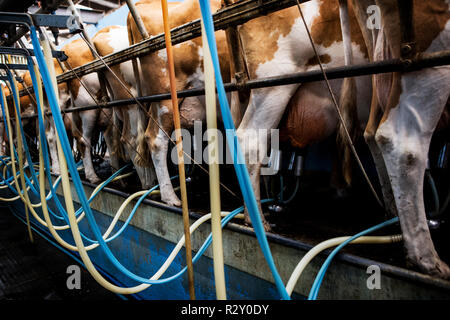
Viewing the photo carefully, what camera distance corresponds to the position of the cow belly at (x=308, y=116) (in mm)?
1438

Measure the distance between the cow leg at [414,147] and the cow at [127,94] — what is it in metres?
1.84

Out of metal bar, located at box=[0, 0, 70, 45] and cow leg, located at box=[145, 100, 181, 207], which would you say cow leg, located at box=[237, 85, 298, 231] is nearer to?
cow leg, located at box=[145, 100, 181, 207]

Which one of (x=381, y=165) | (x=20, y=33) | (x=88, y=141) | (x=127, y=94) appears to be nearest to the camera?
(x=381, y=165)

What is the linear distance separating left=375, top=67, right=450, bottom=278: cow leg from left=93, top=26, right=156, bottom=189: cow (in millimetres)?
1844

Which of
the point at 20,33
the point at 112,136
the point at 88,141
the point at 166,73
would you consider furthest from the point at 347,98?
the point at 88,141

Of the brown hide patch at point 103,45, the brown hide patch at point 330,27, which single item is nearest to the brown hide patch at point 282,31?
the brown hide patch at point 330,27

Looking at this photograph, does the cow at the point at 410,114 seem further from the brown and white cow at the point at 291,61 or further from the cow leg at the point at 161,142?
the cow leg at the point at 161,142

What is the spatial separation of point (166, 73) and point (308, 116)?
106 cm

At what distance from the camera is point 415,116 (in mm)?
865

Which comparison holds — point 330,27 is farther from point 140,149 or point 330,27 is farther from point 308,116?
point 140,149

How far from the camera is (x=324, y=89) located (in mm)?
1438

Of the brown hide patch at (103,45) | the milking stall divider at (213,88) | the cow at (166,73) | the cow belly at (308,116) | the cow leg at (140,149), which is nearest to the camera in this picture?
the milking stall divider at (213,88)

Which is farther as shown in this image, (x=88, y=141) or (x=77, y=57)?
(x=88, y=141)

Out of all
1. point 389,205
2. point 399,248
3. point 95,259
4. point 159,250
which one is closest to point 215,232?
point 399,248
